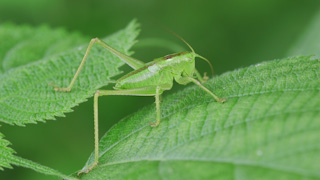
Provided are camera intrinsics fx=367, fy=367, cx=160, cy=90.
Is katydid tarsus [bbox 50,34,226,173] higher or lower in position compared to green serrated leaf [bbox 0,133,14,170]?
higher

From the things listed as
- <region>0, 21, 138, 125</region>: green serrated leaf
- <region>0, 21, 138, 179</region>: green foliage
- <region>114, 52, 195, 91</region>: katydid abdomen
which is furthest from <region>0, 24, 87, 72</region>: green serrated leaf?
<region>114, 52, 195, 91</region>: katydid abdomen

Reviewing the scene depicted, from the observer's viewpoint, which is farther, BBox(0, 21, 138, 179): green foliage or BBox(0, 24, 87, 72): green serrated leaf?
BBox(0, 24, 87, 72): green serrated leaf

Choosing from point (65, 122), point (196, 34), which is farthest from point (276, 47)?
point (65, 122)

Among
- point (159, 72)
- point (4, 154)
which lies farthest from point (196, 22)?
point (4, 154)

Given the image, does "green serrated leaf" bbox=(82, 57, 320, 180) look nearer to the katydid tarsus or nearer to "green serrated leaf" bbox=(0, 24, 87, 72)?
the katydid tarsus

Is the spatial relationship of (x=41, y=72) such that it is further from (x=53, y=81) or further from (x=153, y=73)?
(x=153, y=73)

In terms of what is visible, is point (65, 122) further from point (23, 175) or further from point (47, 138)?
point (23, 175)

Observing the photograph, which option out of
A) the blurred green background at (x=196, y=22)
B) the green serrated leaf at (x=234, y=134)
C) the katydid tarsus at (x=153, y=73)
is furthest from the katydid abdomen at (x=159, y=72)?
the blurred green background at (x=196, y=22)
